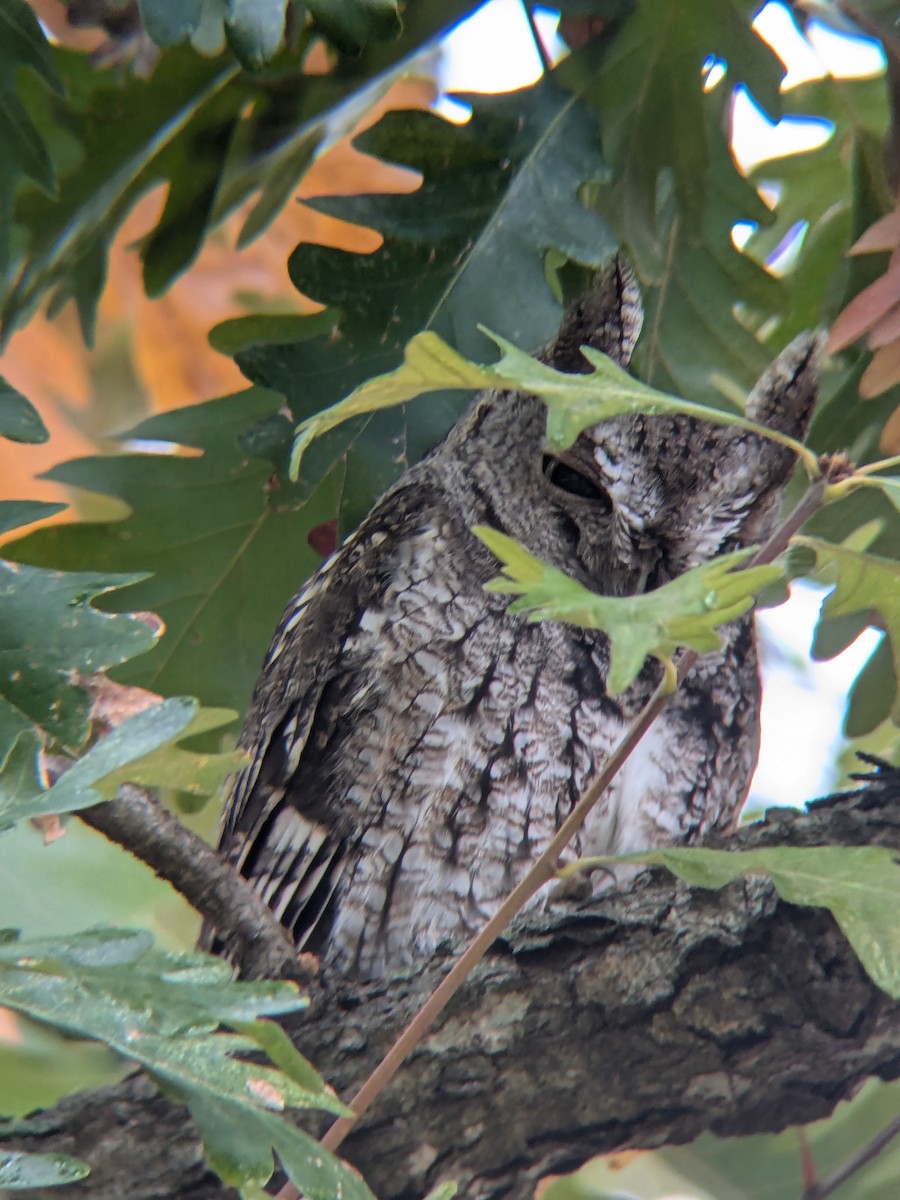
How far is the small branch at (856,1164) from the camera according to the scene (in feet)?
3.40

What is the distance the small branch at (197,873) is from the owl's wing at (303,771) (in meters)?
0.29

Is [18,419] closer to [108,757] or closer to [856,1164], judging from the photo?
[108,757]

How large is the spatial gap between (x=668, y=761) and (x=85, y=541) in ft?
2.15

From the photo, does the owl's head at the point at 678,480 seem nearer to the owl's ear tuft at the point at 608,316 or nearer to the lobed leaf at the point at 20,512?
the owl's ear tuft at the point at 608,316

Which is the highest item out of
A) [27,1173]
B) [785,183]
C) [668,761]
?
[785,183]

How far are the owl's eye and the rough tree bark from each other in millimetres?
479

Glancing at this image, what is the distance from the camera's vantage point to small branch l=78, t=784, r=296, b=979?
0.82 m

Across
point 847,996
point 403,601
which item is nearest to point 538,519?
point 403,601

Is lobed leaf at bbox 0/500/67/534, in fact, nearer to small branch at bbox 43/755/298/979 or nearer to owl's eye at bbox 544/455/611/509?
small branch at bbox 43/755/298/979

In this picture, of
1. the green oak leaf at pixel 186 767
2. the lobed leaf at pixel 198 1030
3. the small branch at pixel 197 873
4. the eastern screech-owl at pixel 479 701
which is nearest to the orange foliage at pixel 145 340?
the eastern screech-owl at pixel 479 701

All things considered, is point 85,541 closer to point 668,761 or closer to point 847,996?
point 668,761

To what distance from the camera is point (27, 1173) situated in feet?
1.97

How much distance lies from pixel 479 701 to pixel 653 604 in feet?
2.26

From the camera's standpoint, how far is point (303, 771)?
1.24 metres
